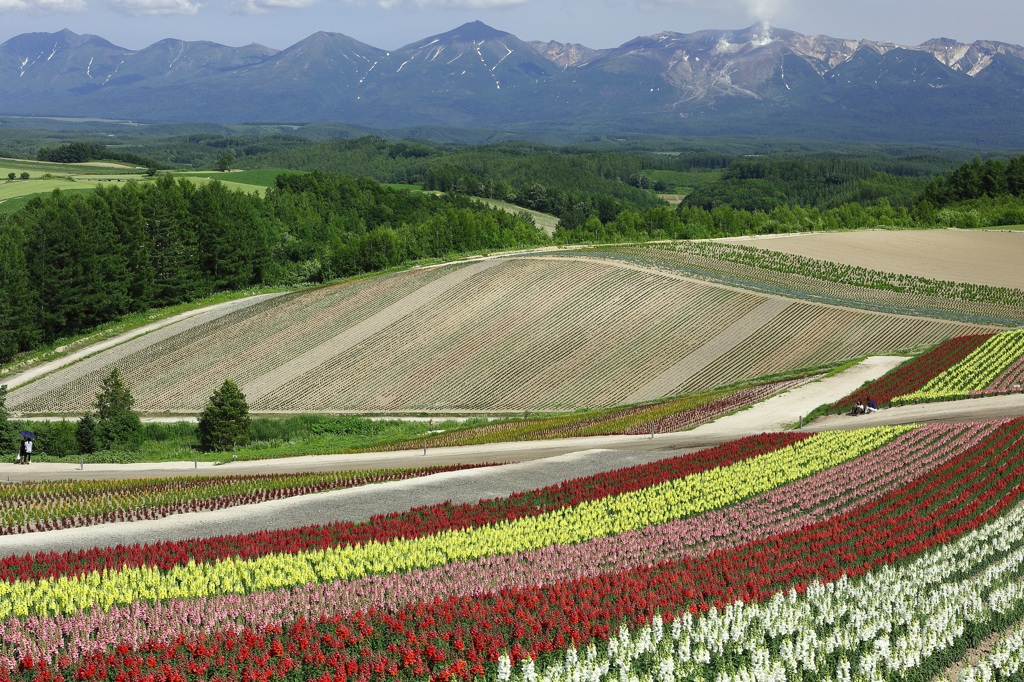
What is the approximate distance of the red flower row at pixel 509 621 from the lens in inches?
567

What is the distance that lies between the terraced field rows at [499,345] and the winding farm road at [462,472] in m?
Answer: 7.93

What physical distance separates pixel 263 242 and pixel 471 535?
3582 inches

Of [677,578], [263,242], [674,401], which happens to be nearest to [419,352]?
[674,401]

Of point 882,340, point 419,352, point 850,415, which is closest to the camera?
point 850,415

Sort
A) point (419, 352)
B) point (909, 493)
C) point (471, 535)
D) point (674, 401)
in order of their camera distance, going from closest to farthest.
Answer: point (471, 535), point (909, 493), point (674, 401), point (419, 352)

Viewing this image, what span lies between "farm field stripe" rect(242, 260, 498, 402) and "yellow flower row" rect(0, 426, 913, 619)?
35.9m

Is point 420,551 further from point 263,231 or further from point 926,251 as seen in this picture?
point 263,231

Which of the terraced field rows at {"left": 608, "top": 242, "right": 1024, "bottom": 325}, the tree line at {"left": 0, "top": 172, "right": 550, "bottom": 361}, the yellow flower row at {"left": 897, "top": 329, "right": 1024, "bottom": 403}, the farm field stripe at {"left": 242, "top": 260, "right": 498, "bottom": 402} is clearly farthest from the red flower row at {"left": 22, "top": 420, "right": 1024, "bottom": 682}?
the tree line at {"left": 0, "top": 172, "right": 550, "bottom": 361}

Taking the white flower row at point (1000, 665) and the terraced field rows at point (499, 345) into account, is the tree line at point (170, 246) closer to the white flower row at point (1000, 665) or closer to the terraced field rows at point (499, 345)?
the terraced field rows at point (499, 345)

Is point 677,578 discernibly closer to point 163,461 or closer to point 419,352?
point 163,461

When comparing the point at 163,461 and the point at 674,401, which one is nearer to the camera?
the point at 163,461

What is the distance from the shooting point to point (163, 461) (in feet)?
139

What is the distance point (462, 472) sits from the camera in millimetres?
30875

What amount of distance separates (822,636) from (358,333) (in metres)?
55.0
